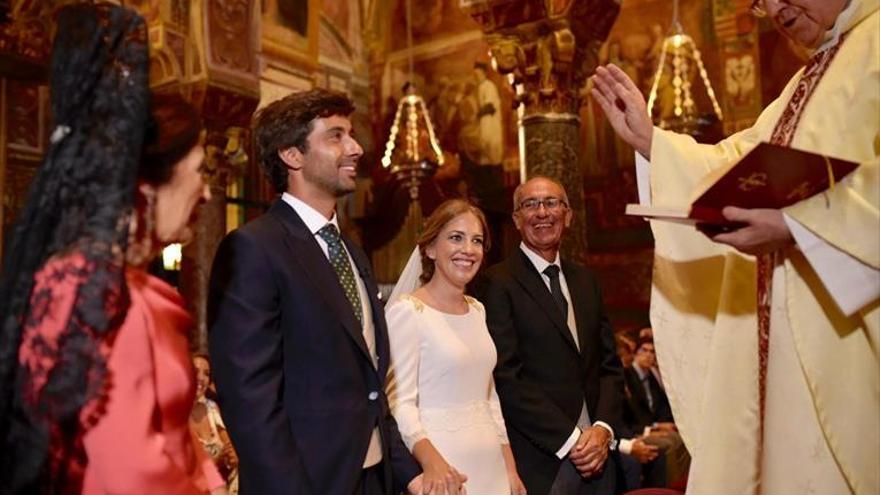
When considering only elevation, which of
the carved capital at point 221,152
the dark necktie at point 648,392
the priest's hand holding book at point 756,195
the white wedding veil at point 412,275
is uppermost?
the carved capital at point 221,152

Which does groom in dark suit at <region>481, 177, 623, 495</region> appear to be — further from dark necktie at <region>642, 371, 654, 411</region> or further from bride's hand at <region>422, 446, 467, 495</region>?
dark necktie at <region>642, 371, 654, 411</region>

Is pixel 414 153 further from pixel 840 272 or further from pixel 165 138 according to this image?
pixel 165 138

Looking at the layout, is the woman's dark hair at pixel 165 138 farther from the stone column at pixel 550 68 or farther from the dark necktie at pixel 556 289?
the stone column at pixel 550 68

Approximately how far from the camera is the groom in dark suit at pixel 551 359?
371 cm

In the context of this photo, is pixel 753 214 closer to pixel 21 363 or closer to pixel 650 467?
pixel 21 363

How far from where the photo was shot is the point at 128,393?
158 centimetres

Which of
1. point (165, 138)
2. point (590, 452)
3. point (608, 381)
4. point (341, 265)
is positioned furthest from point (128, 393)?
point (608, 381)

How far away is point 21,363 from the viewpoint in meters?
1.57

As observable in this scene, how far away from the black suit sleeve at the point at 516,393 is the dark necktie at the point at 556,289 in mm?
237

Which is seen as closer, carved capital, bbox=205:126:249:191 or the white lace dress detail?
the white lace dress detail

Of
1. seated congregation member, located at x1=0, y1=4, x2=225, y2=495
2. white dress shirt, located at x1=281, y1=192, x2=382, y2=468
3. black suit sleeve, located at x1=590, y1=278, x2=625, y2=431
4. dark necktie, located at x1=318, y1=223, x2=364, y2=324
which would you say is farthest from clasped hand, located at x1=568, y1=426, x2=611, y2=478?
seated congregation member, located at x1=0, y1=4, x2=225, y2=495

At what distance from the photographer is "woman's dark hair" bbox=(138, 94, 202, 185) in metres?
1.79

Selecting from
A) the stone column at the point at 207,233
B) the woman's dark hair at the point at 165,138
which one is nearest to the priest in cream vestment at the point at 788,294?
the woman's dark hair at the point at 165,138

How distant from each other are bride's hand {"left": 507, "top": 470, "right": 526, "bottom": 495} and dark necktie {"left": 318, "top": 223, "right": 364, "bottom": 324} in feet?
3.59
